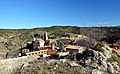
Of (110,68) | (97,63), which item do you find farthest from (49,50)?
(110,68)

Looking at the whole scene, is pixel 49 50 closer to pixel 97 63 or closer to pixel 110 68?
pixel 97 63

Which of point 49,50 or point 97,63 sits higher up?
point 49,50

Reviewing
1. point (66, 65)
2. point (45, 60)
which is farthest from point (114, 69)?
point (45, 60)

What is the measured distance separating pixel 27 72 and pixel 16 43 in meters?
110

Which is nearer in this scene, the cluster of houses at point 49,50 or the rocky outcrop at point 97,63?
the rocky outcrop at point 97,63

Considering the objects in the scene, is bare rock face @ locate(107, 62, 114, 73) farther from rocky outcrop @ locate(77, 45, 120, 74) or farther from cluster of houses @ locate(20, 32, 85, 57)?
cluster of houses @ locate(20, 32, 85, 57)

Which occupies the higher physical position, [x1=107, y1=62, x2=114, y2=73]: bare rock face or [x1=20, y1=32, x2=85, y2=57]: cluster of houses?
[x1=20, y1=32, x2=85, y2=57]: cluster of houses

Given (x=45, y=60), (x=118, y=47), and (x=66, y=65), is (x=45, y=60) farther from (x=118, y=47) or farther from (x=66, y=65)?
(x=118, y=47)

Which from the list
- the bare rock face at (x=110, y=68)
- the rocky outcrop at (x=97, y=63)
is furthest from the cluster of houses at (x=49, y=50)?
the bare rock face at (x=110, y=68)

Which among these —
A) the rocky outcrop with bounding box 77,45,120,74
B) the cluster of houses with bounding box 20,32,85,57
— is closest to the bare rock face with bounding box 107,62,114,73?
the rocky outcrop with bounding box 77,45,120,74

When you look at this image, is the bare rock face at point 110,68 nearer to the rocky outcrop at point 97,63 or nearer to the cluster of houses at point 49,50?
the rocky outcrop at point 97,63

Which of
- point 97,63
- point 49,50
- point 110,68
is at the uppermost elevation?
point 49,50

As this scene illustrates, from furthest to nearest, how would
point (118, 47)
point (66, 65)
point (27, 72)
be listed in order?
point (118, 47) → point (66, 65) → point (27, 72)

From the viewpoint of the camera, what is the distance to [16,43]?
14725 centimetres
